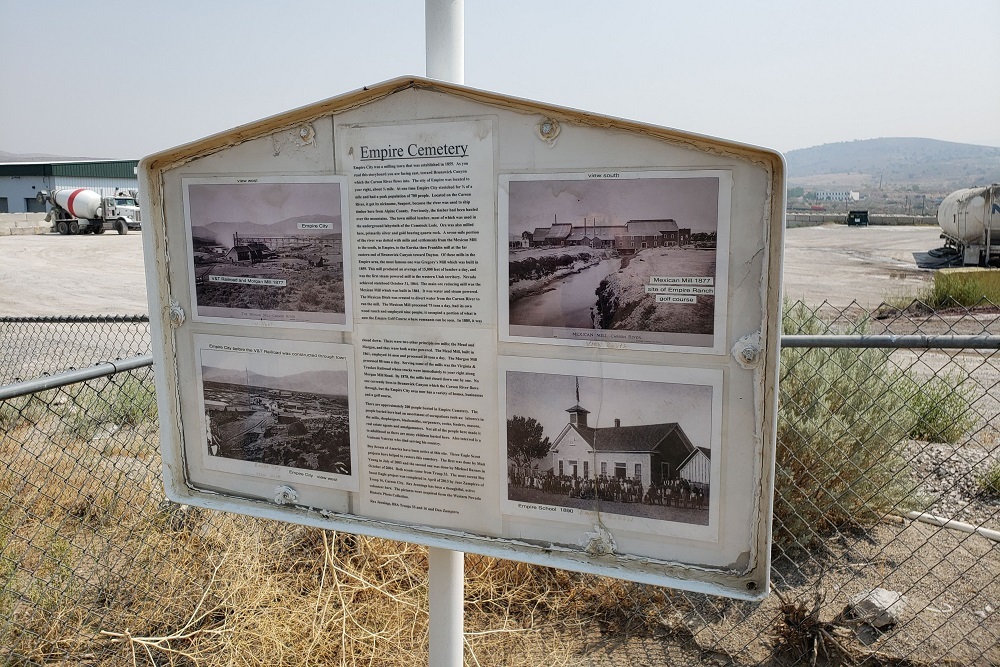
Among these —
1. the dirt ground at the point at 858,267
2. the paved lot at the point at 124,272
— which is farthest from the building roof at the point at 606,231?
the paved lot at the point at 124,272

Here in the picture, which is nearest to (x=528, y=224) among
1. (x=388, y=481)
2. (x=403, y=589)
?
(x=388, y=481)

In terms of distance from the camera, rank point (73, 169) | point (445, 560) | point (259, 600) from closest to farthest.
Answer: point (445, 560), point (259, 600), point (73, 169)

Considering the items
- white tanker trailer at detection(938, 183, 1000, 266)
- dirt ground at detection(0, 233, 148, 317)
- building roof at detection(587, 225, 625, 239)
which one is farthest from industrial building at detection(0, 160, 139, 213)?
building roof at detection(587, 225, 625, 239)

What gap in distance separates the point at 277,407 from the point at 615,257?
1.16m

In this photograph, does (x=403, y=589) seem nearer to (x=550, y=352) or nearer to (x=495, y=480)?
(x=495, y=480)

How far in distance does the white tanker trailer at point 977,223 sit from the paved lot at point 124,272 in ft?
4.86

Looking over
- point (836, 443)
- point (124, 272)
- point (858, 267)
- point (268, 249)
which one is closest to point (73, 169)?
point (124, 272)

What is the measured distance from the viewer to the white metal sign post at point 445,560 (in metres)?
2.11

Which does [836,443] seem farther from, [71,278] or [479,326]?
[71,278]

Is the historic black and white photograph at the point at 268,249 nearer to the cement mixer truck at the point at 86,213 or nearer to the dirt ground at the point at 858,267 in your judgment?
the dirt ground at the point at 858,267

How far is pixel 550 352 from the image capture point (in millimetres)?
1904

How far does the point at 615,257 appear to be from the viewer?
1.81m

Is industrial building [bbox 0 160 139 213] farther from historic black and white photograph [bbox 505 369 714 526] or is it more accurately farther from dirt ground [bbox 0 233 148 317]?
historic black and white photograph [bbox 505 369 714 526]

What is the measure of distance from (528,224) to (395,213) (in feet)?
1.28
